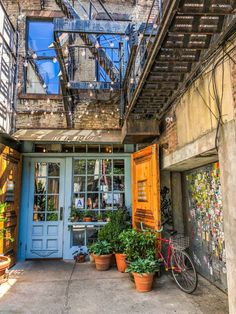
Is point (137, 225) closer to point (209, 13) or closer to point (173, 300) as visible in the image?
point (173, 300)

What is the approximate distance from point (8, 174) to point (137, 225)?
3.14 meters

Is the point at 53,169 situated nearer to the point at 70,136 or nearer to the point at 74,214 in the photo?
the point at 70,136

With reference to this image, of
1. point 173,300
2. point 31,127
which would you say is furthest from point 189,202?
point 31,127

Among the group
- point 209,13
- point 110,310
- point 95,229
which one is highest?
point 209,13

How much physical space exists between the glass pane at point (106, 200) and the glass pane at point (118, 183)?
0.25 m

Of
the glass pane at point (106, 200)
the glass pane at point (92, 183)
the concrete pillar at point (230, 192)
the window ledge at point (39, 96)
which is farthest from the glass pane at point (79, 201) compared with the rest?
the concrete pillar at point (230, 192)

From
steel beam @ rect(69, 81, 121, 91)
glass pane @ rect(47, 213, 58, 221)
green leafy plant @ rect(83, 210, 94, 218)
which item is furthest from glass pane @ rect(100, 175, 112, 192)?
steel beam @ rect(69, 81, 121, 91)

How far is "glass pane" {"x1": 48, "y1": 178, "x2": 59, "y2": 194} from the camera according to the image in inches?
245

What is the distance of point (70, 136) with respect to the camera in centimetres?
594

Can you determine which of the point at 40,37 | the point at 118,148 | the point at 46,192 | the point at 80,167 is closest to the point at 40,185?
the point at 46,192

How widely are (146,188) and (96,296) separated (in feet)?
7.38

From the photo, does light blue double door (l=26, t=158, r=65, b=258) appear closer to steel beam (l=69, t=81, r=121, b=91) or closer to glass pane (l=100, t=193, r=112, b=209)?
glass pane (l=100, t=193, r=112, b=209)

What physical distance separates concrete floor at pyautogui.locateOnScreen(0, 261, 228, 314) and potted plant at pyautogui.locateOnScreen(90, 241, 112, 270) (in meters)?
0.15

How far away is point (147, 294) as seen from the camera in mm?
3811
